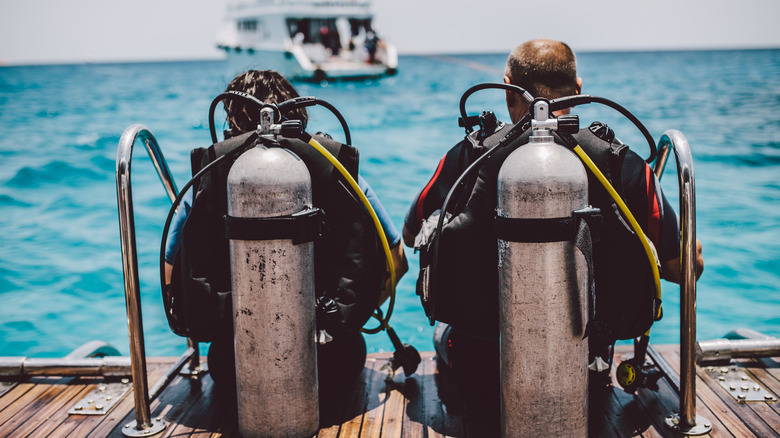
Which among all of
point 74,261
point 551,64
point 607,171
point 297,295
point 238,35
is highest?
point 238,35

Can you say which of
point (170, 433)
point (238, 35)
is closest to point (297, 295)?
point (170, 433)

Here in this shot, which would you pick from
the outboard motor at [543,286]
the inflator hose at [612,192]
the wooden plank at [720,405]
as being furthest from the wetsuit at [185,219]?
the wooden plank at [720,405]

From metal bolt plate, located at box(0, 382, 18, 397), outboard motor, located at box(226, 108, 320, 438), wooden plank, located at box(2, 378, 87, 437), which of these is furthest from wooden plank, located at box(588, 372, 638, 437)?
metal bolt plate, located at box(0, 382, 18, 397)

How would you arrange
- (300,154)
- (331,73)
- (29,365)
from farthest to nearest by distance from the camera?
(331,73)
(29,365)
(300,154)

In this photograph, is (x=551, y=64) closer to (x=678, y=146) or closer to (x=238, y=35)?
(x=678, y=146)

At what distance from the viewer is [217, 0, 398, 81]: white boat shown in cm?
2634

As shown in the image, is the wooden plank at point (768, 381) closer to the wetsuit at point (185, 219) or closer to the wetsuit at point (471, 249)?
the wetsuit at point (471, 249)

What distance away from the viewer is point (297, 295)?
1791mm

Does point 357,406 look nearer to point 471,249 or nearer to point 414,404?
point 414,404

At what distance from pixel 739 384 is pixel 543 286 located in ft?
3.96

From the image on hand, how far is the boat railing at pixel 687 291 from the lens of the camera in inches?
71.1

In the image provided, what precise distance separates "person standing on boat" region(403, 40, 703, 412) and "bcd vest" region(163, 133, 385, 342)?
26 cm

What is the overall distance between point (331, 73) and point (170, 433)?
81.1 feet

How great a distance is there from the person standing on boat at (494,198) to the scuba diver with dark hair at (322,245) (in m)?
0.23
